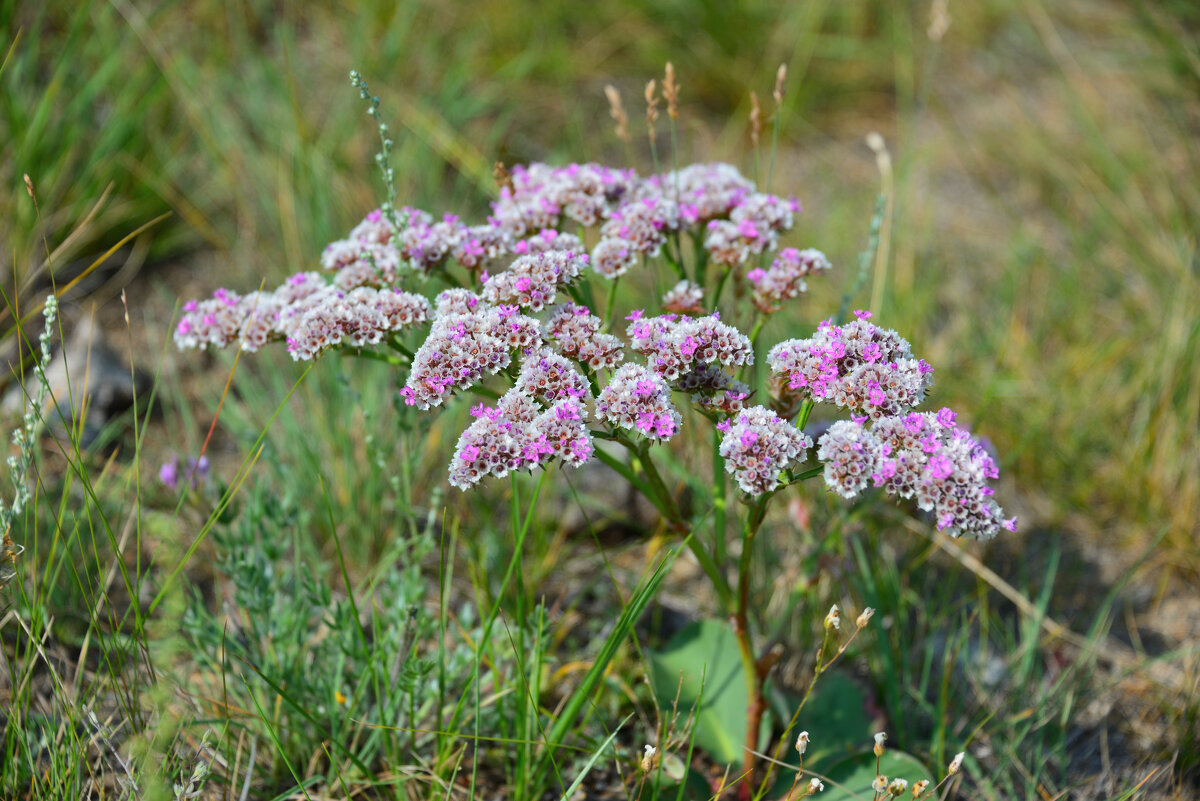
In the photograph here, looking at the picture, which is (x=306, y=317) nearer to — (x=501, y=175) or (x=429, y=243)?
(x=429, y=243)

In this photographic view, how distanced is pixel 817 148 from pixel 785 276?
399cm

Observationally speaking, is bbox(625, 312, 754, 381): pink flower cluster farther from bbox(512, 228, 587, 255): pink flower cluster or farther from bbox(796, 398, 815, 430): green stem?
bbox(512, 228, 587, 255): pink flower cluster

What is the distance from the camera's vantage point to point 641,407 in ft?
6.24

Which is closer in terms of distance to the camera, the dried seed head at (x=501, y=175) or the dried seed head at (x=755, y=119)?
the dried seed head at (x=501, y=175)

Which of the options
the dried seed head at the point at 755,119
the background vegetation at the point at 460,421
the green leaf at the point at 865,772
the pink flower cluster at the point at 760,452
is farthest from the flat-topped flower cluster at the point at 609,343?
the green leaf at the point at 865,772

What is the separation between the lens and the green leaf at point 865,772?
2391 mm

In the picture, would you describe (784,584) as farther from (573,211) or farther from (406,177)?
(406,177)

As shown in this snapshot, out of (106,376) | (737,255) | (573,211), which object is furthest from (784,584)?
(106,376)

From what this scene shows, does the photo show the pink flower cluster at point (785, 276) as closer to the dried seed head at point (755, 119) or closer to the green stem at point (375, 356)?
the dried seed head at point (755, 119)

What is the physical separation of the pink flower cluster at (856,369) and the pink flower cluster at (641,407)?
0.28 metres

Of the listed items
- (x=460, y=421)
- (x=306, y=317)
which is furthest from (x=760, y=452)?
(x=460, y=421)

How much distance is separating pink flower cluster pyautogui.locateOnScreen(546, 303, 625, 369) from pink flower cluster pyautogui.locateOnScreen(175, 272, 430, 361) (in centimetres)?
33

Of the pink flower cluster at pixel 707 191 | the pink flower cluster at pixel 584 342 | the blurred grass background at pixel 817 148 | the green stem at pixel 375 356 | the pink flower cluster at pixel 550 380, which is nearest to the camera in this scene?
the pink flower cluster at pixel 550 380

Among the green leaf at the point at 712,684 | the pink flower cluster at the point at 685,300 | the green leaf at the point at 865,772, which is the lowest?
the green leaf at the point at 865,772
